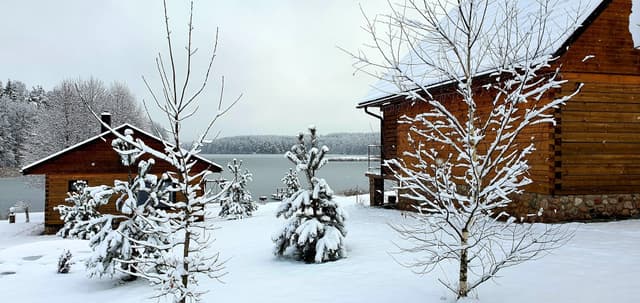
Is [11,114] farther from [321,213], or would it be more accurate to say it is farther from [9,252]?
[321,213]

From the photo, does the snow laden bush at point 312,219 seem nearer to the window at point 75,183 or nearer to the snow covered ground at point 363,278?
the snow covered ground at point 363,278


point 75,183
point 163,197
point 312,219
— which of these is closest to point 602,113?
point 312,219

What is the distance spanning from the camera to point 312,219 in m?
8.99

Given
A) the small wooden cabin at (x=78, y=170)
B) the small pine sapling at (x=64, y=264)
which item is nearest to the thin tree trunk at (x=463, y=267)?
the small pine sapling at (x=64, y=264)

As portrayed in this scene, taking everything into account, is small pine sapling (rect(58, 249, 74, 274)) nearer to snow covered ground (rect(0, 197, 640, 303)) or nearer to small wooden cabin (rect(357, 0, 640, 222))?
snow covered ground (rect(0, 197, 640, 303))

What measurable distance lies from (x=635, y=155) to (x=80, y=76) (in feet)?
149

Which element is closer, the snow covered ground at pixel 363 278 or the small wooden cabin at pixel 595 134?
the snow covered ground at pixel 363 278

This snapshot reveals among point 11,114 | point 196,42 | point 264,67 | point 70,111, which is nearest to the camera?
point 196,42

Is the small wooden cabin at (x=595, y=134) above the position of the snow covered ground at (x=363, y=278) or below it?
above

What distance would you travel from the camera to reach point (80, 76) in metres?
42.1

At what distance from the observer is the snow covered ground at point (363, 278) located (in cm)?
577

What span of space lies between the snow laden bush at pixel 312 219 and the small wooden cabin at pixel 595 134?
5669 mm

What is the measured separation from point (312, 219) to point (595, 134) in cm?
791

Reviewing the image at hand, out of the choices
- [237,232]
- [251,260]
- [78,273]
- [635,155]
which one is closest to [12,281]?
[78,273]
